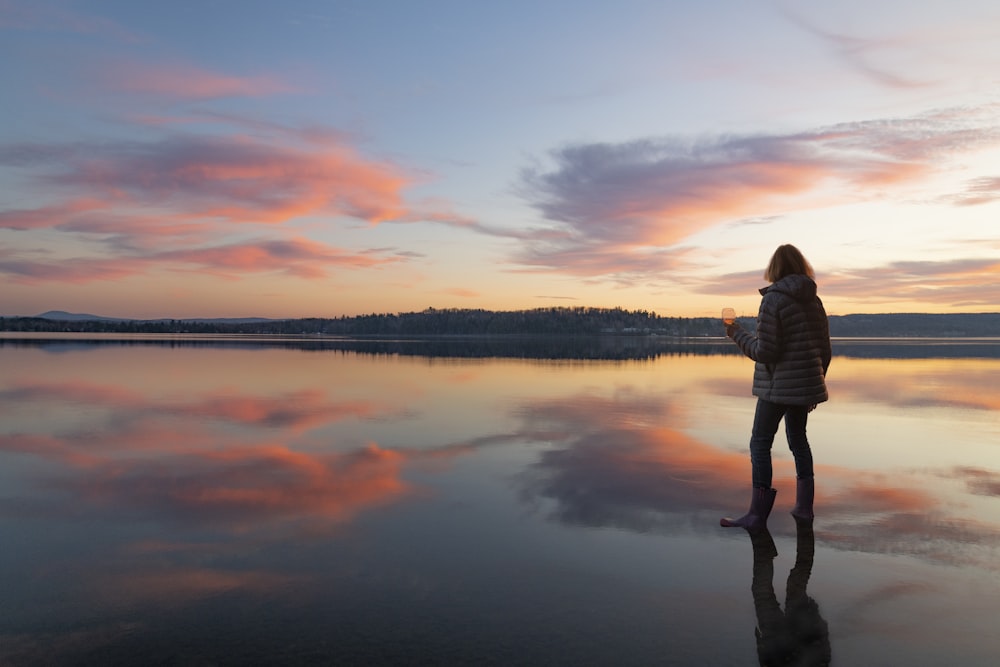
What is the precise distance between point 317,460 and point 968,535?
662cm

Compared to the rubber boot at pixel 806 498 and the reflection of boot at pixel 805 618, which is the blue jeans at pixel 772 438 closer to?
the rubber boot at pixel 806 498

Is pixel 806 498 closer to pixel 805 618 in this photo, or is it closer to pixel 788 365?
pixel 788 365

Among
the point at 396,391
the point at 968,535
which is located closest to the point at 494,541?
the point at 968,535

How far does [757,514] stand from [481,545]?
2328mm

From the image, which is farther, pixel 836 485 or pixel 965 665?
pixel 836 485

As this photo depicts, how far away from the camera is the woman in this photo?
18.6ft

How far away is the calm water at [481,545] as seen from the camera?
3.57m

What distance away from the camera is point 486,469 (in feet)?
25.9

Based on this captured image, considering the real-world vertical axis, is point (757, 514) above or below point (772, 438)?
below

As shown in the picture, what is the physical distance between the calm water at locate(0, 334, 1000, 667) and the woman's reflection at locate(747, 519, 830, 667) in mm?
18

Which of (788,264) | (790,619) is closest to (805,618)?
(790,619)

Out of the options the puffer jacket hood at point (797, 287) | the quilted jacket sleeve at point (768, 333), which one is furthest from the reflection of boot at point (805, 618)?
the puffer jacket hood at point (797, 287)

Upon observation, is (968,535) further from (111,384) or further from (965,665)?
(111,384)

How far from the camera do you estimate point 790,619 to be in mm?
3852
